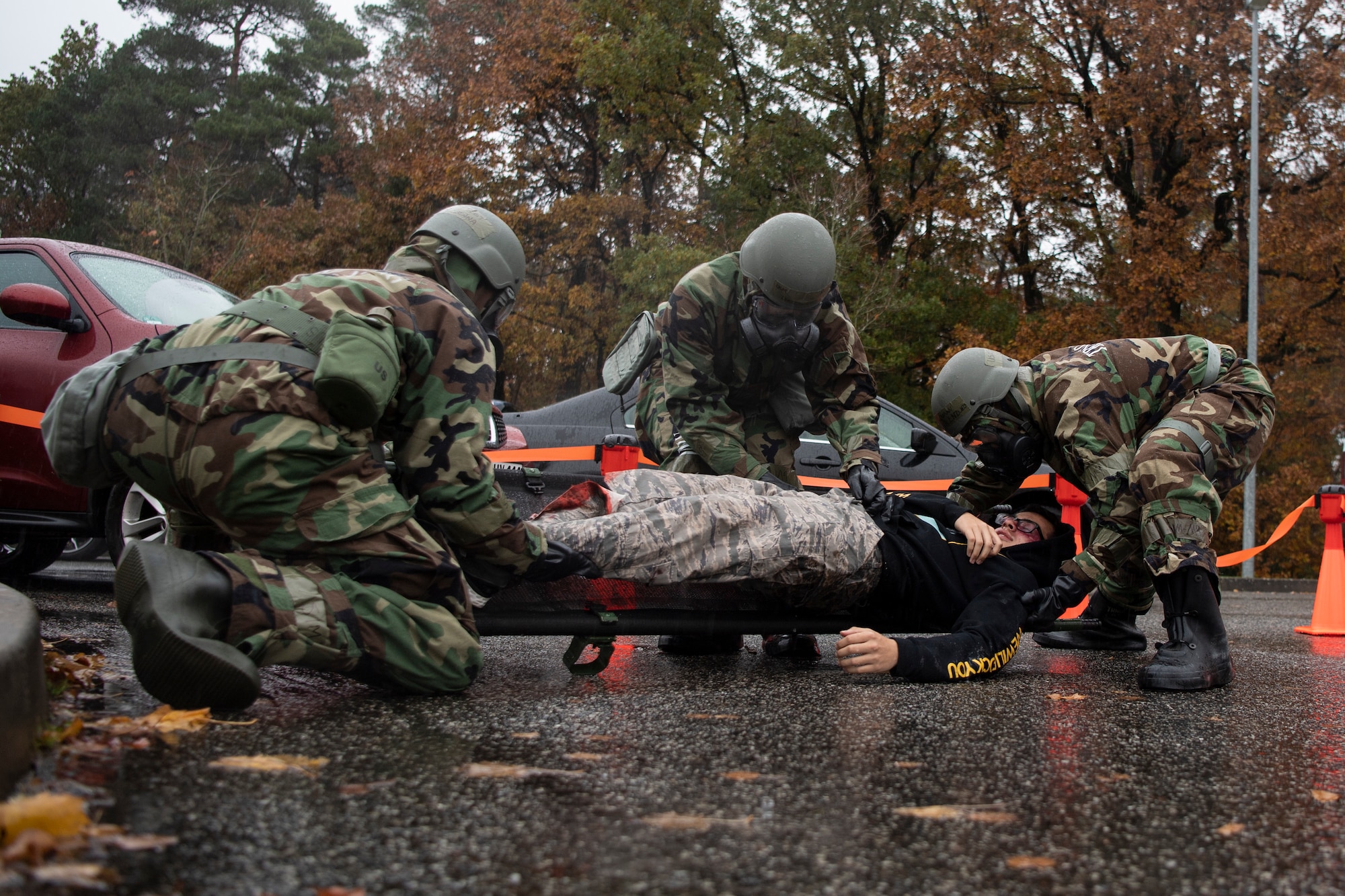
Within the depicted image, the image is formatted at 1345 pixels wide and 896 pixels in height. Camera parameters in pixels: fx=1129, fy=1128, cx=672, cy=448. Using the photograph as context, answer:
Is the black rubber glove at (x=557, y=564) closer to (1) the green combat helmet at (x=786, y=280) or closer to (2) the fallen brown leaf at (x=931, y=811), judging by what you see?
(2) the fallen brown leaf at (x=931, y=811)

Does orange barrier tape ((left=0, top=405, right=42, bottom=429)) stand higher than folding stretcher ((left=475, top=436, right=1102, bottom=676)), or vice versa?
orange barrier tape ((left=0, top=405, right=42, bottom=429))

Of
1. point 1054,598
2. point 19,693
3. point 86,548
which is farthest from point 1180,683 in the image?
point 86,548

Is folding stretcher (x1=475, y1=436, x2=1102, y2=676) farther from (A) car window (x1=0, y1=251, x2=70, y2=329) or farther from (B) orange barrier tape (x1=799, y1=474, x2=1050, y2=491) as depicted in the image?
(B) orange barrier tape (x1=799, y1=474, x2=1050, y2=491)

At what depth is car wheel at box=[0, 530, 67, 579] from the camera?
6531 mm

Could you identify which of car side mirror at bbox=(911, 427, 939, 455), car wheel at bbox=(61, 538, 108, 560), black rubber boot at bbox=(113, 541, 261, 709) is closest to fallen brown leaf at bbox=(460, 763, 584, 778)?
black rubber boot at bbox=(113, 541, 261, 709)

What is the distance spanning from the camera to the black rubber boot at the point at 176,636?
2.32 metres

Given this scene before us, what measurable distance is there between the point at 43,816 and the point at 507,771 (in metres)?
0.83

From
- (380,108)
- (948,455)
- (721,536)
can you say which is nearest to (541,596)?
(721,536)

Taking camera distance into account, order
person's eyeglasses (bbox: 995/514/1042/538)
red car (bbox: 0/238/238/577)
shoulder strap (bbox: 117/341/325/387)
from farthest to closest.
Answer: red car (bbox: 0/238/238/577), person's eyeglasses (bbox: 995/514/1042/538), shoulder strap (bbox: 117/341/325/387)

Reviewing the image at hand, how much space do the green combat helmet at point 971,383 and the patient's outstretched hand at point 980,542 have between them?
2.01ft

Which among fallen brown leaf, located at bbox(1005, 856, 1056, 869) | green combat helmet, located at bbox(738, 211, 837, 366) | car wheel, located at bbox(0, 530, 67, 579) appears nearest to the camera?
fallen brown leaf, located at bbox(1005, 856, 1056, 869)

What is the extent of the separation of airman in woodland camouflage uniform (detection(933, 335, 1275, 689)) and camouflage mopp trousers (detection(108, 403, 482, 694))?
7.09ft

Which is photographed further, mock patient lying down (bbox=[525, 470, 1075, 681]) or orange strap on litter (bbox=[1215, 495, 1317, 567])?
orange strap on litter (bbox=[1215, 495, 1317, 567])

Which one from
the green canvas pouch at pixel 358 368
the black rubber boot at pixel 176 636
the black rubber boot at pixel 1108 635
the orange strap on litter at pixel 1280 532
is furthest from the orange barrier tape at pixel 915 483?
the black rubber boot at pixel 176 636
